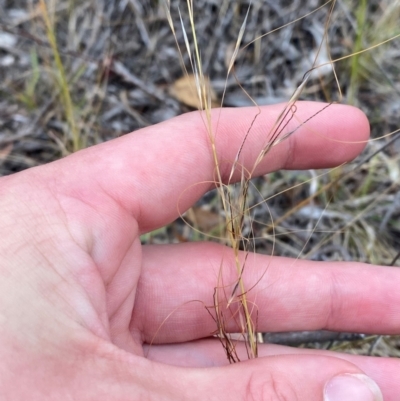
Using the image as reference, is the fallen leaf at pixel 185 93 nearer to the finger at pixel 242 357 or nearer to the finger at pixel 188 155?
the finger at pixel 188 155

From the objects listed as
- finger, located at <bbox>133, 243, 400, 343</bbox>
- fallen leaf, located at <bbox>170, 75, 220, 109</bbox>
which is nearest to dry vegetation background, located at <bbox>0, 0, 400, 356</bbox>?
fallen leaf, located at <bbox>170, 75, 220, 109</bbox>

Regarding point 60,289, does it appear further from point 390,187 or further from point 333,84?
point 333,84

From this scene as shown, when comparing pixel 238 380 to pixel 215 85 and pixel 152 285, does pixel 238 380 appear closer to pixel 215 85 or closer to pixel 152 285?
pixel 152 285

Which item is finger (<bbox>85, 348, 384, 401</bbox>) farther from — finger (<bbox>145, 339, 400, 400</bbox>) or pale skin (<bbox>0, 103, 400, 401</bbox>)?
finger (<bbox>145, 339, 400, 400</bbox>)

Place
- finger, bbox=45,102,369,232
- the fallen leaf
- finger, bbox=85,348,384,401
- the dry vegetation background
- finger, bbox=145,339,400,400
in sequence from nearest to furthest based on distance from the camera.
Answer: finger, bbox=85,348,384,401, finger, bbox=45,102,369,232, finger, bbox=145,339,400,400, the dry vegetation background, the fallen leaf

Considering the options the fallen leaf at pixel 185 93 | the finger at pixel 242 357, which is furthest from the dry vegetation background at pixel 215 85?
the finger at pixel 242 357

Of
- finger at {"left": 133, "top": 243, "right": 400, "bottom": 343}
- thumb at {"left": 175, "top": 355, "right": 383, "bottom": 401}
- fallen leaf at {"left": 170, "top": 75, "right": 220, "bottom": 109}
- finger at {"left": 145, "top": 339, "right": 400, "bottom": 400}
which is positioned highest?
fallen leaf at {"left": 170, "top": 75, "right": 220, "bottom": 109}

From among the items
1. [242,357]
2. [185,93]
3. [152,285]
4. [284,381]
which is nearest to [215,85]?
[185,93]
